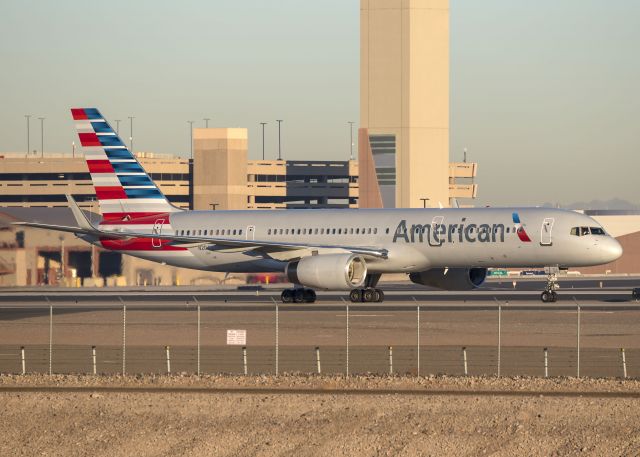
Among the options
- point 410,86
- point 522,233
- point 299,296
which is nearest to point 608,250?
point 522,233

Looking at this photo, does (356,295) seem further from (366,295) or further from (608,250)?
(608,250)

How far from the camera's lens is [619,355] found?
40.4 meters

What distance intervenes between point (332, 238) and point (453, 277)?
21.3 feet

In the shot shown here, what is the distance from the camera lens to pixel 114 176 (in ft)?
234

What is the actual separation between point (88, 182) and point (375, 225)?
129870 mm

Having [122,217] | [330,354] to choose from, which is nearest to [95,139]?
[122,217]

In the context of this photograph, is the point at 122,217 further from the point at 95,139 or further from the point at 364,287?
the point at 364,287

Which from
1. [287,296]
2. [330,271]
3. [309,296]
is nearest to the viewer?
[330,271]

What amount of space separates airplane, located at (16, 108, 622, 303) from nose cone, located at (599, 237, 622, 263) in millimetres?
48

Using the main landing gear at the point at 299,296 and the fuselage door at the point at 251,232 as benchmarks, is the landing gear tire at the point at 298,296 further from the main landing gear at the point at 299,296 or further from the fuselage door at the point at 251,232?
the fuselage door at the point at 251,232

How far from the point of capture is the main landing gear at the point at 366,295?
6338 centimetres

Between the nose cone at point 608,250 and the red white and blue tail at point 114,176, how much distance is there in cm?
2391

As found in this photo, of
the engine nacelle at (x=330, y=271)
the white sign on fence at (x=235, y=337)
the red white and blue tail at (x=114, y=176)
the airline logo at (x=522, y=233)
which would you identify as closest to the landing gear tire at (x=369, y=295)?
the engine nacelle at (x=330, y=271)

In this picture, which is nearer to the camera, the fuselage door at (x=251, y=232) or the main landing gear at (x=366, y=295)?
the main landing gear at (x=366, y=295)
